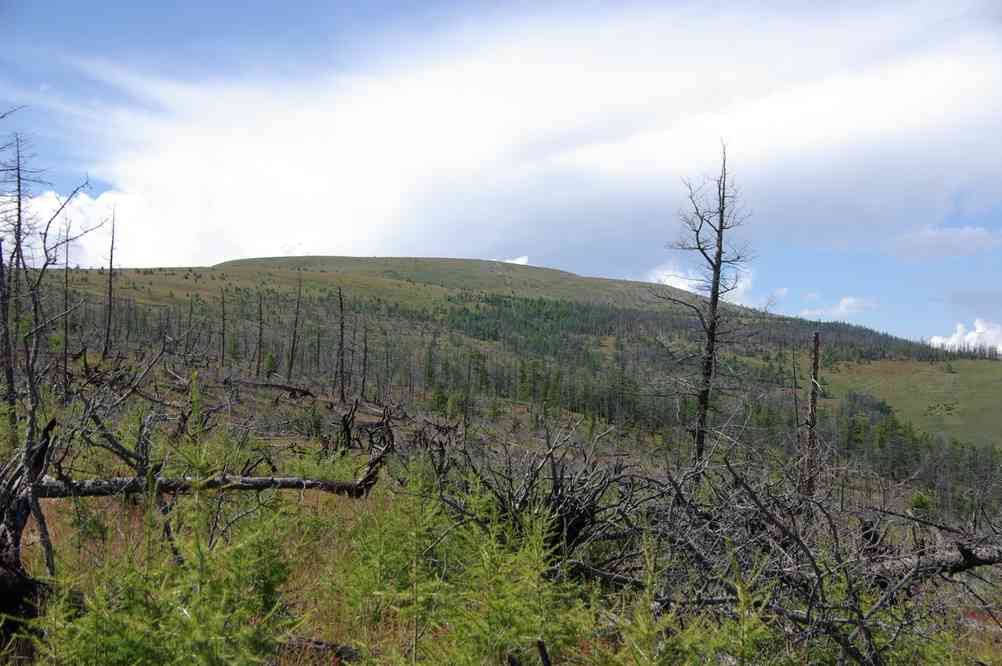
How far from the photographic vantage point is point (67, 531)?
486cm

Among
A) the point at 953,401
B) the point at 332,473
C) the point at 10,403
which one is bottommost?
the point at 953,401

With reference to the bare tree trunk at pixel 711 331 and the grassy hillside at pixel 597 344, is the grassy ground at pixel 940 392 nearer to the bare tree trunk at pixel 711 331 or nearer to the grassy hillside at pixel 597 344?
the grassy hillside at pixel 597 344

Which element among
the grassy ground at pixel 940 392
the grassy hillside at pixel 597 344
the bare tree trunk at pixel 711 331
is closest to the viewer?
the bare tree trunk at pixel 711 331

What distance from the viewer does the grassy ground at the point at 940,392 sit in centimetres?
14300

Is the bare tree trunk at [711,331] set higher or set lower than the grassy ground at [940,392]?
higher

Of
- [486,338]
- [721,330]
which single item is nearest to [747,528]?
[721,330]

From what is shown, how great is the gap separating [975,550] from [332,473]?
5666mm

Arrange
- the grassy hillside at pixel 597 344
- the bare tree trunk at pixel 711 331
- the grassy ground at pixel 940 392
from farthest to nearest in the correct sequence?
the grassy ground at pixel 940 392 → the grassy hillside at pixel 597 344 → the bare tree trunk at pixel 711 331

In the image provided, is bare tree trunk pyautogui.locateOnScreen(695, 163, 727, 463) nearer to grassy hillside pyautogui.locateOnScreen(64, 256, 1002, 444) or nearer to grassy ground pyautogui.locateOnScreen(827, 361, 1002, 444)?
grassy hillside pyautogui.locateOnScreen(64, 256, 1002, 444)

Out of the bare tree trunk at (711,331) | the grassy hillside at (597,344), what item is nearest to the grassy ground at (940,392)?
the grassy hillside at (597,344)

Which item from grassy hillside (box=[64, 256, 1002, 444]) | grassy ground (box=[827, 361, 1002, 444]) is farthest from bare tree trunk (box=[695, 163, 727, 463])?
grassy ground (box=[827, 361, 1002, 444])

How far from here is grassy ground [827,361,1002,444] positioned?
143m

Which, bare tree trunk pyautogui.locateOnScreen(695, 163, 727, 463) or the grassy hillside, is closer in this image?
bare tree trunk pyautogui.locateOnScreen(695, 163, 727, 463)

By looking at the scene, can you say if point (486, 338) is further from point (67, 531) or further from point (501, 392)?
point (67, 531)
